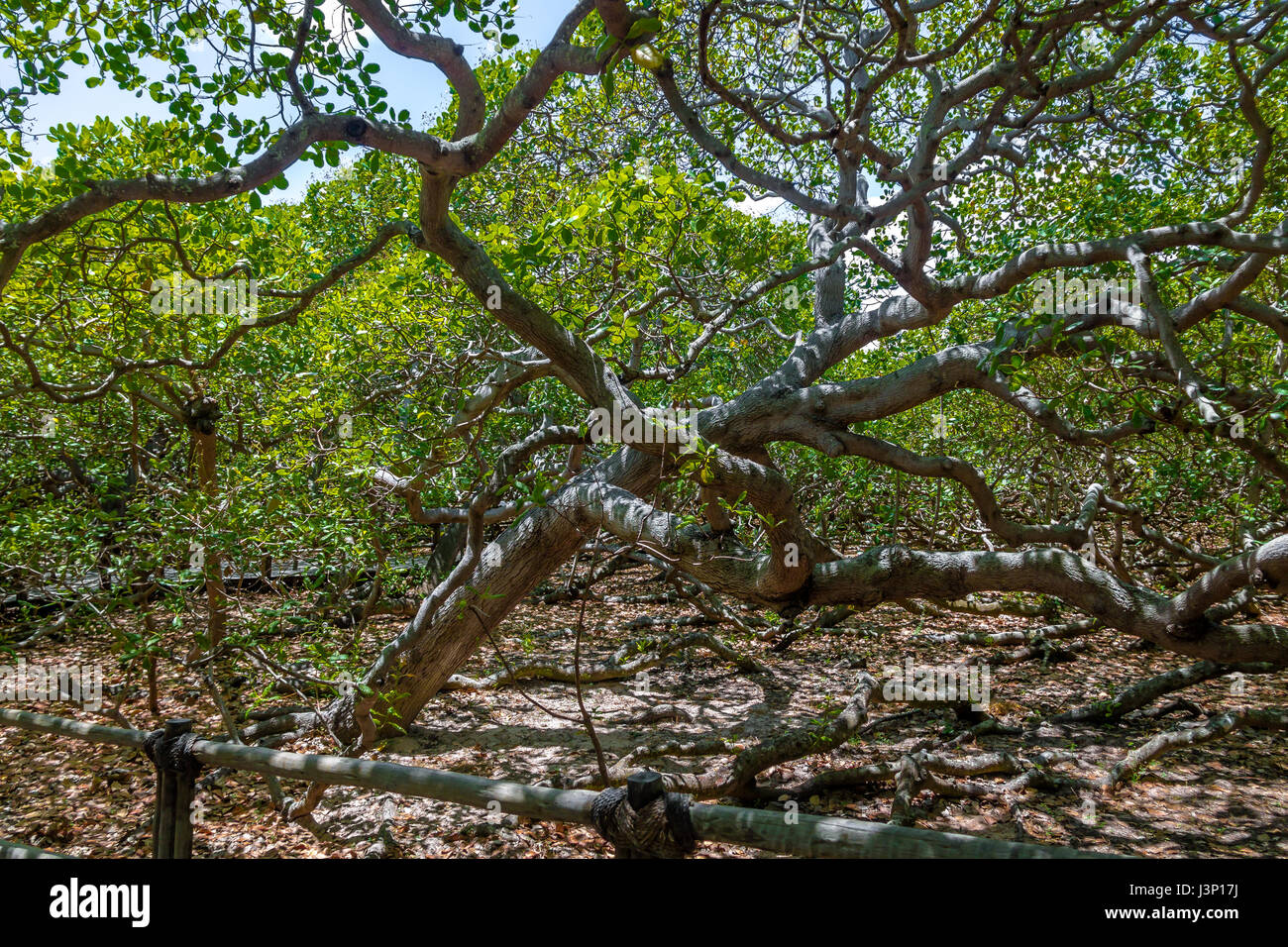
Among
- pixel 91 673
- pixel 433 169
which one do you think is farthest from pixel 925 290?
pixel 91 673

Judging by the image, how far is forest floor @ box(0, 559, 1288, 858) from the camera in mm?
3883

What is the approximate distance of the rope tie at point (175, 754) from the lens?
2.56 m

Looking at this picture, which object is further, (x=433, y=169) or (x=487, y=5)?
(x=487, y=5)

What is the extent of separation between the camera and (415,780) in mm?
2275

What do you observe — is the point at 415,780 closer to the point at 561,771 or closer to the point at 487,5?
the point at 561,771
